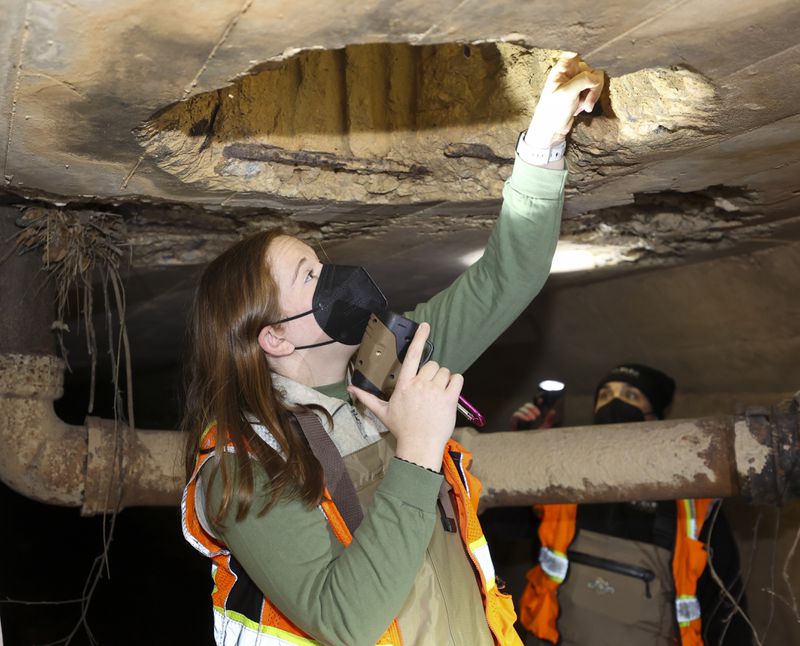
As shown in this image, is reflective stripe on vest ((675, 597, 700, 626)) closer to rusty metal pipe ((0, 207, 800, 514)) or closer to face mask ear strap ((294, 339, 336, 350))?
rusty metal pipe ((0, 207, 800, 514))

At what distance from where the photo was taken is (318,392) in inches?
57.9

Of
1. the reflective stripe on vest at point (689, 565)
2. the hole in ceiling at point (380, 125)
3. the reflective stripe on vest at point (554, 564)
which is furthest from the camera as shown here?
the reflective stripe on vest at point (554, 564)

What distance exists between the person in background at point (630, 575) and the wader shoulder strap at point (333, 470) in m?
1.92

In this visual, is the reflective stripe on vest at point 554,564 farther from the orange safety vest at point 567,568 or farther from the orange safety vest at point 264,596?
the orange safety vest at point 264,596

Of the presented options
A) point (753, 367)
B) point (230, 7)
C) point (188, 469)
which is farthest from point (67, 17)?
point (753, 367)

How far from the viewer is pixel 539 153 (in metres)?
1.52

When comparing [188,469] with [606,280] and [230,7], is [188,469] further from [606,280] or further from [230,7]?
[606,280]

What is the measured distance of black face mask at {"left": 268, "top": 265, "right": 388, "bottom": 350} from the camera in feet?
4.96

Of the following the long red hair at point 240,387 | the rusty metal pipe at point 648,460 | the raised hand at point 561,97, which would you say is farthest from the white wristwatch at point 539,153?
the rusty metal pipe at point 648,460

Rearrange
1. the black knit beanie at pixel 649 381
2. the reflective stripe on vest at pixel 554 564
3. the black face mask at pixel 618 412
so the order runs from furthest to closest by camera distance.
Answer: the black knit beanie at pixel 649 381, the black face mask at pixel 618 412, the reflective stripe on vest at pixel 554 564

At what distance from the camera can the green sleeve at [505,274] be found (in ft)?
5.02

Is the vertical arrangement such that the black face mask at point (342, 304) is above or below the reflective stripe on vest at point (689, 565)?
above

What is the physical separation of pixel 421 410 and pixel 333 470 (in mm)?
182

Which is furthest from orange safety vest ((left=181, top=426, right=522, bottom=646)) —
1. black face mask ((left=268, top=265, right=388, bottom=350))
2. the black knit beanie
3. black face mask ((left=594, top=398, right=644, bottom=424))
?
the black knit beanie
